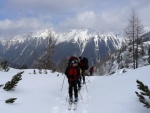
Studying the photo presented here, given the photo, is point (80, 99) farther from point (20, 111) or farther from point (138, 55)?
point (138, 55)

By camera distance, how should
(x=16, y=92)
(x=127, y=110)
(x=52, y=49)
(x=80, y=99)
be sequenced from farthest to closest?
(x=52, y=49)
(x=80, y=99)
(x=16, y=92)
(x=127, y=110)

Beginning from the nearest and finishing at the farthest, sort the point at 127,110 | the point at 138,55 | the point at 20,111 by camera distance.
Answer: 1. the point at 20,111
2. the point at 127,110
3. the point at 138,55

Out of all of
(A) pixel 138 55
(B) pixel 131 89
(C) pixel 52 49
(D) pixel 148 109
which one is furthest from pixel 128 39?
(D) pixel 148 109

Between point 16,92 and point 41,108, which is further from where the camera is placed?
point 16,92

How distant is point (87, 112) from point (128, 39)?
35541mm

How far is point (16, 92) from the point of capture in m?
11.7

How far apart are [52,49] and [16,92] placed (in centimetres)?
3454

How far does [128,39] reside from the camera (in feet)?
145

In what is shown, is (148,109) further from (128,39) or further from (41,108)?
(128,39)

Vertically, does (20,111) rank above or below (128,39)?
below

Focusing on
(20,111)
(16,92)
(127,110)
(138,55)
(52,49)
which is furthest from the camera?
(52,49)

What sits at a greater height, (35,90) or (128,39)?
(128,39)

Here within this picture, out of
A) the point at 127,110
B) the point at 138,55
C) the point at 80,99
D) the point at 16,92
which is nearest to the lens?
the point at 127,110

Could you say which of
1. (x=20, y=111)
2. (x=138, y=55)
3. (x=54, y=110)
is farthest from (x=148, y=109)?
(x=138, y=55)
